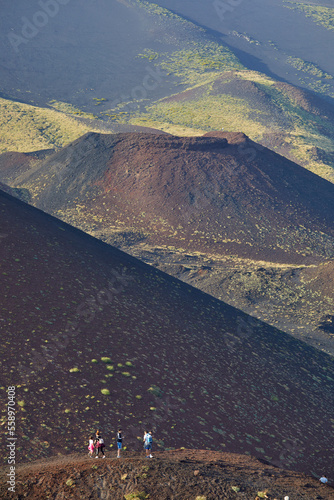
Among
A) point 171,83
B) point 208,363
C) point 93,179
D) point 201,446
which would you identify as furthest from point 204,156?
point 171,83

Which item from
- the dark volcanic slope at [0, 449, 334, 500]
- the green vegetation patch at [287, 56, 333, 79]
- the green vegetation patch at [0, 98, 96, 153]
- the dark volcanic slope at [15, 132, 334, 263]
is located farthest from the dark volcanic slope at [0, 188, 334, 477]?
the green vegetation patch at [287, 56, 333, 79]

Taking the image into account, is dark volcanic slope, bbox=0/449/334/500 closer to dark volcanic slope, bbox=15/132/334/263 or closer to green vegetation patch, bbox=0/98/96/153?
dark volcanic slope, bbox=15/132/334/263

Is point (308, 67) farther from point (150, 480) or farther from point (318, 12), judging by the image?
point (150, 480)

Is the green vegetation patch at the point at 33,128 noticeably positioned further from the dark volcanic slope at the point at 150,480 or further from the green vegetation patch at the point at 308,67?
the green vegetation patch at the point at 308,67

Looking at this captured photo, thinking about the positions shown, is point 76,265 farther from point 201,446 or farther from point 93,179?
point 93,179

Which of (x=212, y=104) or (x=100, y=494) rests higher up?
(x=100, y=494)

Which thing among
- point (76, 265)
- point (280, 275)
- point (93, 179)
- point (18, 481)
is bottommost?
point (93, 179)
